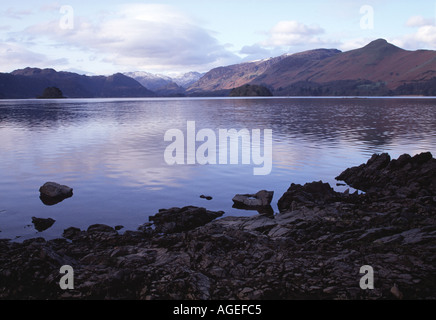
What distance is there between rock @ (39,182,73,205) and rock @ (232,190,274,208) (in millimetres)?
9704

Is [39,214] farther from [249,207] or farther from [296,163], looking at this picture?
[296,163]

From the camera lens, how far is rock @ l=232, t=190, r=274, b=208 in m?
18.9

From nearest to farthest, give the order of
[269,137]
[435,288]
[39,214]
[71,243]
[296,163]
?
[435,288] → [71,243] → [39,214] → [296,163] → [269,137]

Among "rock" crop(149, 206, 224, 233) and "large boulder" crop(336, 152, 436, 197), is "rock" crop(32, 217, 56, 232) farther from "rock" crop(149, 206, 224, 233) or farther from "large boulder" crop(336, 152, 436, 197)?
"large boulder" crop(336, 152, 436, 197)

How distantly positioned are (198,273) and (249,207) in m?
8.38

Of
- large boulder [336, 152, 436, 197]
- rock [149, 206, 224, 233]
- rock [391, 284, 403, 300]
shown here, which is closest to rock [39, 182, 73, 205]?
rock [149, 206, 224, 233]

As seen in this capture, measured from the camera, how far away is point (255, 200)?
62.5 ft

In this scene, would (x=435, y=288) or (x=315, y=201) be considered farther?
(x=315, y=201)

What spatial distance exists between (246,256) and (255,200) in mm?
7483

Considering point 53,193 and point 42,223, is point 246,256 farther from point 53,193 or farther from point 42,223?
point 53,193
